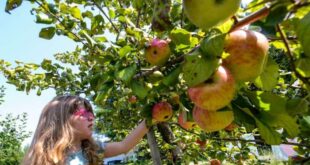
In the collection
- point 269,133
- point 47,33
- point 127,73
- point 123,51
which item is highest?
point 47,33

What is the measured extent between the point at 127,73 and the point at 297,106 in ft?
1.94

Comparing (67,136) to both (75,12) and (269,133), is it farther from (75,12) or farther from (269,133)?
(269,133)

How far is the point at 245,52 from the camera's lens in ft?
3.06

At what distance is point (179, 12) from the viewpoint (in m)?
1.47

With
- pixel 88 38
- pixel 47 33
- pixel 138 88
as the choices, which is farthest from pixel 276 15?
→ pixel 47 33

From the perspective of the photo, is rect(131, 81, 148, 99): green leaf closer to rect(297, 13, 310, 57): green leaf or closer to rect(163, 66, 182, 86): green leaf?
rect(163, 66, 182, 86): green leaf

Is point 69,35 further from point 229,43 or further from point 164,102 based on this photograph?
A: point 229,43

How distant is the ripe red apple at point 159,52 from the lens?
1.29m

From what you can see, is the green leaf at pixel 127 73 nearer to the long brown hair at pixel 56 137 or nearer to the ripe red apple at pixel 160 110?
the ripe red apple at pixel 160 110

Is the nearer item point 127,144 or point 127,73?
point 127,73

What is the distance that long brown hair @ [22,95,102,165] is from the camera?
2.79 m

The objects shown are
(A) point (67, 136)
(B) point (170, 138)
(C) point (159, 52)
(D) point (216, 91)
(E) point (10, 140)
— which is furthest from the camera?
(E) point (10, 140)

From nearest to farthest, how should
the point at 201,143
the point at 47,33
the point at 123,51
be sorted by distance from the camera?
the point at 123,51 < the point at 47,33 < the point at 201,143

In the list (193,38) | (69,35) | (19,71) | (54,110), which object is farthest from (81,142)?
(193,38)
